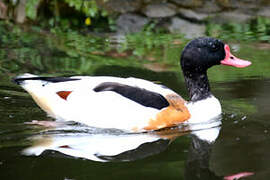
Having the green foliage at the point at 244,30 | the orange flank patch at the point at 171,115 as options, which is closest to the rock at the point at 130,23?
the green foliage at the point at 244,30

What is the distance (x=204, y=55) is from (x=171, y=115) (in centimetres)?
79

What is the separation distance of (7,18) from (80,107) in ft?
25.4

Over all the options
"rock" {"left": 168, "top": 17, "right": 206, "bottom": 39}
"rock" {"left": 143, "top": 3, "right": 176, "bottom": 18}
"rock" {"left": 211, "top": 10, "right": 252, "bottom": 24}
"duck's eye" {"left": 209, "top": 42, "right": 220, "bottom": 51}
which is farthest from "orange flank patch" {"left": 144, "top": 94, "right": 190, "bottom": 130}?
"rock" {"left": 143, "top": 3, "right": 176, "bottom": 18}

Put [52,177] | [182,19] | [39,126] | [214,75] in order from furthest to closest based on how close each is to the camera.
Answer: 1. [182,19]
2. [214,75]
3. [39,126]
4. [52,177]

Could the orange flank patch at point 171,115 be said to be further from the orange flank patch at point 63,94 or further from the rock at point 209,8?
the rock at point 209,8

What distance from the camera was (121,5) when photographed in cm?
1309

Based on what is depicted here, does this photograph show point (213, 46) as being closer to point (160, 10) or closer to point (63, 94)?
point (63, 94)

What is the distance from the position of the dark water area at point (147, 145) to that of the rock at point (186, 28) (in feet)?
11.4

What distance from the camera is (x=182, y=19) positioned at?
1256cm

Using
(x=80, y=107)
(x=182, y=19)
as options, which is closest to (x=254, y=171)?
(x=80, y=107)

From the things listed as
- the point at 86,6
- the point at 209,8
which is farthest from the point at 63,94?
the point at 209,8

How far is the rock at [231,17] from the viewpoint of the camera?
12.2 m

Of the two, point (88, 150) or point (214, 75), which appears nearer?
point (88, 150)

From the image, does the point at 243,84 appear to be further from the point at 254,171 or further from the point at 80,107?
the point at 254,171
